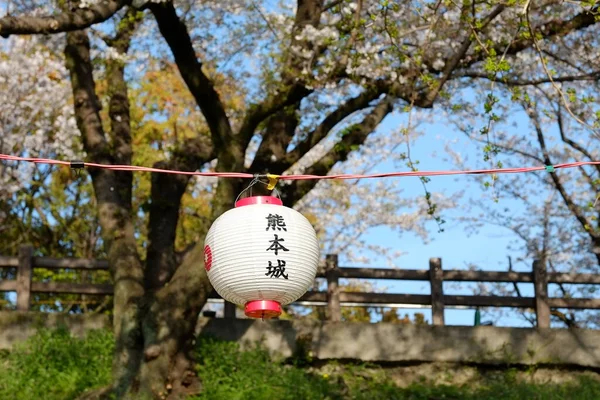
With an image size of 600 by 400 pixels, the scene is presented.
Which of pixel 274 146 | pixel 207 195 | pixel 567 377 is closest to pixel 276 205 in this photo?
pixel 274 146

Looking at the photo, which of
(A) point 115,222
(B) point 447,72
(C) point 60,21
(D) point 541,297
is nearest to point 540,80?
(B) point 447,72

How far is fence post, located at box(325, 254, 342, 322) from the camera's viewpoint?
13992 millimetres

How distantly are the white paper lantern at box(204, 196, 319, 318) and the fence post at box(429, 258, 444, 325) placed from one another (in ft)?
23.7

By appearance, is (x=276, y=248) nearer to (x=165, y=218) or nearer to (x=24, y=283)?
(x=165, y=218)

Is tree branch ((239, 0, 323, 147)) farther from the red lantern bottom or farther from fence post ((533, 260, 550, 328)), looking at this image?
the red lantern bottom

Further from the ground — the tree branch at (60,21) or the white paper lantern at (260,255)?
the tree branch at (60,21)

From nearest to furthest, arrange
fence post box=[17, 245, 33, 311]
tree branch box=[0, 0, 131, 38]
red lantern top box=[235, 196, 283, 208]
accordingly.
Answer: red lantern top box=[235, 196, 283, 208]
tree branch box=[0, 0, 131, 38]
fence post box=[17, 245, 33, 311]

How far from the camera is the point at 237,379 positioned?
12773 millimetres

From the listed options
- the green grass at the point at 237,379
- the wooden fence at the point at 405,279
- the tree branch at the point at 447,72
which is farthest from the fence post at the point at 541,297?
the tree branch at the point at 447,72

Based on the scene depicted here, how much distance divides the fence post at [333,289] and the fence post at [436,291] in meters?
1.41

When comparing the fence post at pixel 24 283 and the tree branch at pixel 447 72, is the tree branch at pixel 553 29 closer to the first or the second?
the tree branch at pixel 447 72

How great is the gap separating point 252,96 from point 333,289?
3.31m

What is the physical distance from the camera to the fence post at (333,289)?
14.0 meters

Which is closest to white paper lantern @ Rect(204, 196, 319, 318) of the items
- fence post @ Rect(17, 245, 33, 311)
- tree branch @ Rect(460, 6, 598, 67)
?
tree branch @ Rect(460, 6, 598, 67)
